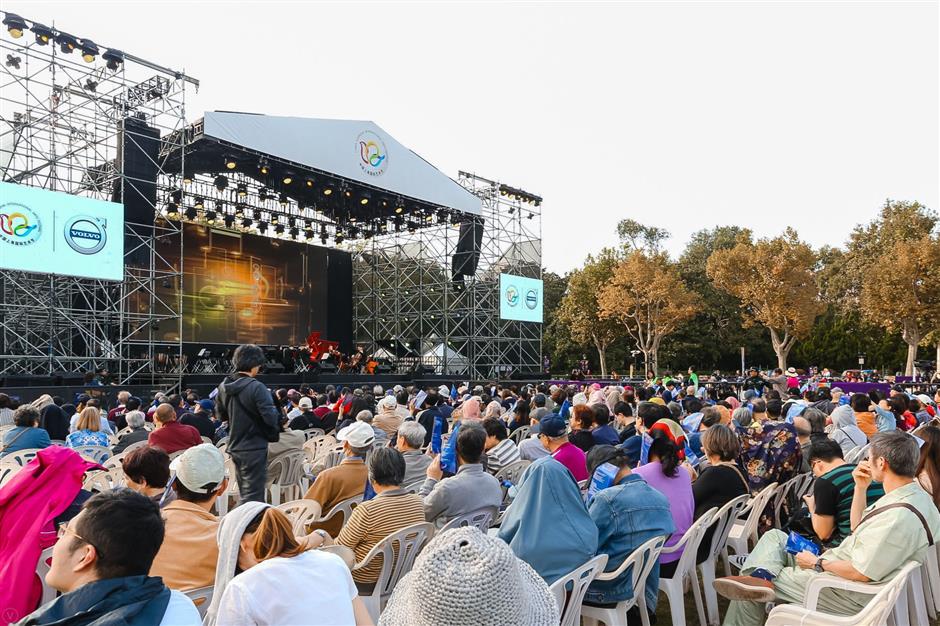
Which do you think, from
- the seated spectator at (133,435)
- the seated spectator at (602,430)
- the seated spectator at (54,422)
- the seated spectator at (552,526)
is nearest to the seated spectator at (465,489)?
the seated spectator at (552,526)

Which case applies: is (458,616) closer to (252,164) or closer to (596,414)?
(596,414)

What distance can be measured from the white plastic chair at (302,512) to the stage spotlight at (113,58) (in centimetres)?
1338

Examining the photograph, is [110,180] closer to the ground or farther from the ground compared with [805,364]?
farther from the ground

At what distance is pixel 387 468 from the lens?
3.19 metres

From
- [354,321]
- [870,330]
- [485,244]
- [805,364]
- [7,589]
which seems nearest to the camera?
[7,589]

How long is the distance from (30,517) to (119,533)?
121 centimetres

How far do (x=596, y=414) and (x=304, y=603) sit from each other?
13.2ft

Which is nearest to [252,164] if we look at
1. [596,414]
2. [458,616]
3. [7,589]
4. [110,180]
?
[110,180]

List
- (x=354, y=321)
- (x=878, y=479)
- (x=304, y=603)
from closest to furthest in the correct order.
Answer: (x=304, y=603)
(x=878, y=479)
(x=354, y=321)

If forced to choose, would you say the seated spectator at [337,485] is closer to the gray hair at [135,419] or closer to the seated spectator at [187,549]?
the seated spectator at [187,549]

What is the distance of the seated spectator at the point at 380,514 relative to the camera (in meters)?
2.98

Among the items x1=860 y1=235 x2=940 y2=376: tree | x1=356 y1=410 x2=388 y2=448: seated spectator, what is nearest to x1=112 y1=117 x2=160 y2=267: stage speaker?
x1=356 y1=410 x2=388 y2=448: seated spectator

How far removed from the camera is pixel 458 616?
108 centimetres

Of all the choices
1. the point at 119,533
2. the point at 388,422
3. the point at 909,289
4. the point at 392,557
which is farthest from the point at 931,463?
the point at 909,289
